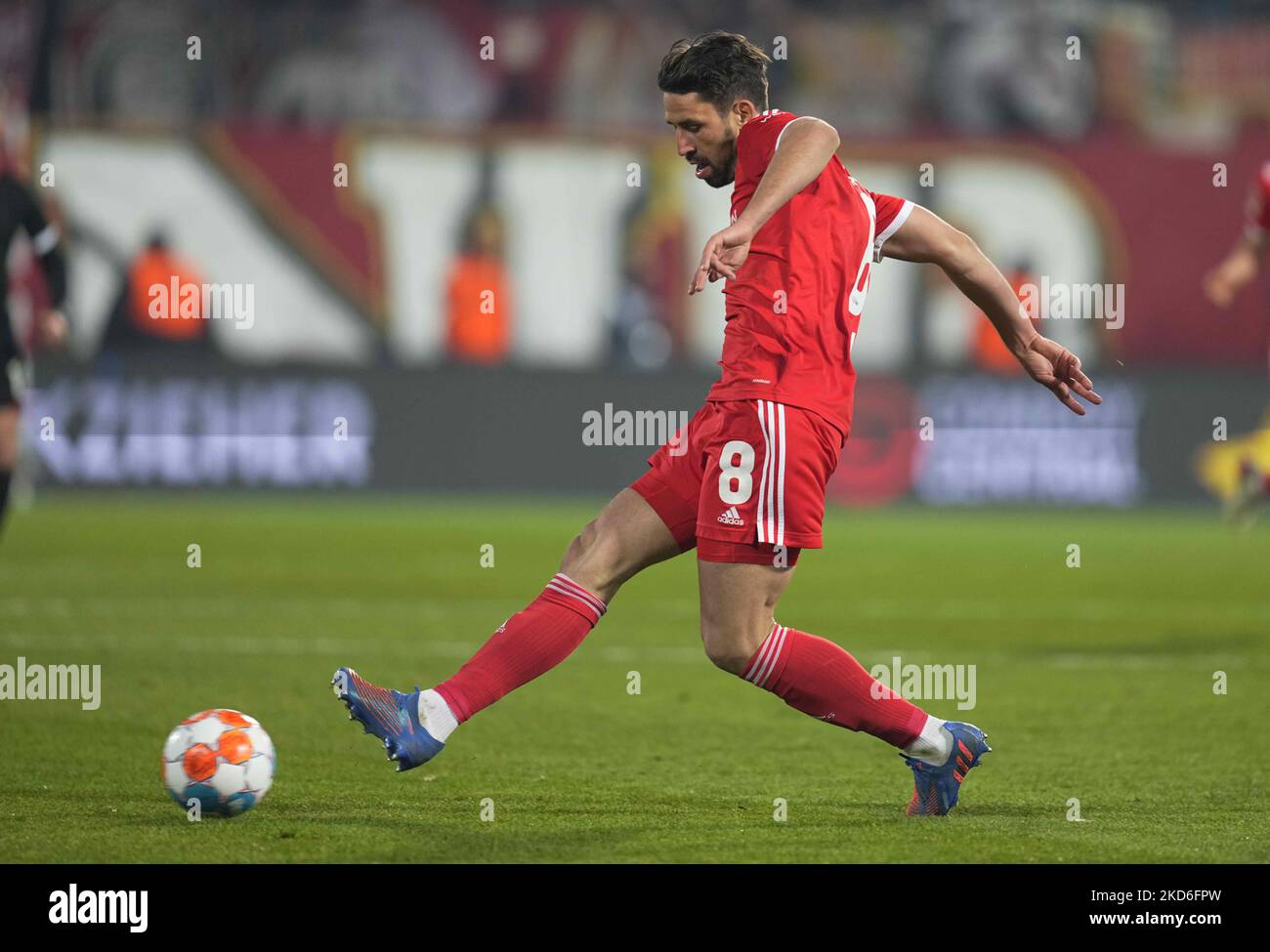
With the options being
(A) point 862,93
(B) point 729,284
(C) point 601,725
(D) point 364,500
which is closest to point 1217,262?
(A) point 862,93

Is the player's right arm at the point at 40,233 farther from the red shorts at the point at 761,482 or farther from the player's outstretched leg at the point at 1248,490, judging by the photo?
the player's outstretched leg at the point at 1248,490

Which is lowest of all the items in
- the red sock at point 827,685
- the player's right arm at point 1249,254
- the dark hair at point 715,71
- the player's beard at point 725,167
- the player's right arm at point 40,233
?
the red sock at point 827,685

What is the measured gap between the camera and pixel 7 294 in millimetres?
8906

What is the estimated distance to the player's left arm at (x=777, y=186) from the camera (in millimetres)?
4047

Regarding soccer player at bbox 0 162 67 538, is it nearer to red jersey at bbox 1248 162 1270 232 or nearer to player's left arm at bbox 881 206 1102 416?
player's left arm at bbox 881 206 1102 416

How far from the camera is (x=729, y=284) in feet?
15.6

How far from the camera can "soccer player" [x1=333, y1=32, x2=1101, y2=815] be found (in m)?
4.58

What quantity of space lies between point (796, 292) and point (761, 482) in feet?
1.60

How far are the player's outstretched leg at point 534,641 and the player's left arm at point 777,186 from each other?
0.79 meters

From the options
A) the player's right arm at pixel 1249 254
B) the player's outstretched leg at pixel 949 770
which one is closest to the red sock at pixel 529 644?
the player's outstretched leg at pixel 949 770

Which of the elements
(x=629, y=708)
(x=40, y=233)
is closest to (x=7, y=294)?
(x=40, y=233)

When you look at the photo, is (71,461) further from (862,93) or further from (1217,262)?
(1217,262)
